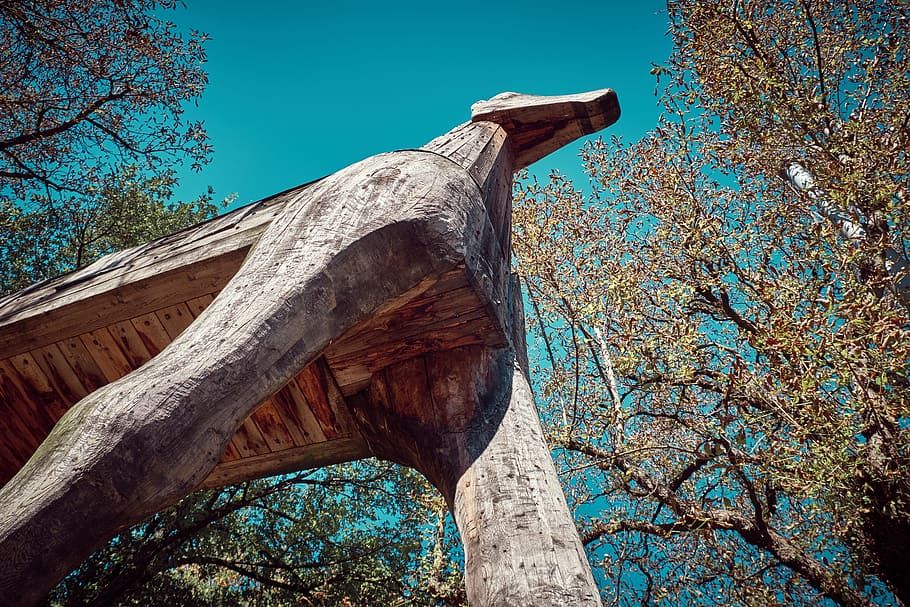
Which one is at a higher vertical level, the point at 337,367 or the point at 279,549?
the point at 279,549

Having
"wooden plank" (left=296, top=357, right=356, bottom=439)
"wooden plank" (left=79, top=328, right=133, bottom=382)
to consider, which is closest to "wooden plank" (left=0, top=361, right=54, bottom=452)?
"wooden plank" (left=79, top=328, right=133, bottom=382)

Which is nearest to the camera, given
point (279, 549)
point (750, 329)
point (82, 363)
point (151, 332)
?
point (151, 332)

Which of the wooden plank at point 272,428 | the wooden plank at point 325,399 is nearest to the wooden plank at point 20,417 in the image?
the wooden plank at point 272,428

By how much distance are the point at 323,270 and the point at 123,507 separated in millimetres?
821

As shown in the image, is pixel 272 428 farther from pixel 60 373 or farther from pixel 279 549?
pixel 279 549

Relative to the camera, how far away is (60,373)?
9.27ft

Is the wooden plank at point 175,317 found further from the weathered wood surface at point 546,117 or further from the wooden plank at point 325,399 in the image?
the weathered wood surface at point 546,117

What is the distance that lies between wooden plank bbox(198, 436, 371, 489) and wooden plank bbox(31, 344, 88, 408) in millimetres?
819

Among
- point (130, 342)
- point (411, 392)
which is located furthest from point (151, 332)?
point (411, 392)

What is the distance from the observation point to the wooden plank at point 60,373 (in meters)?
2.71

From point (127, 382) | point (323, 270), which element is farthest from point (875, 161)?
point (127, 382)

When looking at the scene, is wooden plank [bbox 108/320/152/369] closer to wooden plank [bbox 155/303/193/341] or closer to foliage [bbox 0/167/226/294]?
wooden plank [bbox 155/303/193/341]

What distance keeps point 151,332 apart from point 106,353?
31 cm

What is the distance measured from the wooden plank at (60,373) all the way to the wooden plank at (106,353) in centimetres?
15
